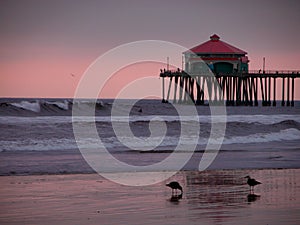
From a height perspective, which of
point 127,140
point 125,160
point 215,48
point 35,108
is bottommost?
point 125,160

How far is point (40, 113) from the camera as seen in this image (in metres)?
49.5


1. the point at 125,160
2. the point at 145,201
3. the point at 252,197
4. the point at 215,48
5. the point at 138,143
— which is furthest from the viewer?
the point at 215,48

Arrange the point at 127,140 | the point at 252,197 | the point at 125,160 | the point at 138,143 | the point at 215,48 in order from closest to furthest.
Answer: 1. the point at 252,197
2. the point at 125,160
3. the point at 138,143
4. the point at 127,140
5. the point at 215,48

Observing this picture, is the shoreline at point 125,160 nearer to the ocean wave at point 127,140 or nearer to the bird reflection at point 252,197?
the ocean wave at point 127,140

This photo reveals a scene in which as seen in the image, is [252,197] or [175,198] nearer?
[175,198]

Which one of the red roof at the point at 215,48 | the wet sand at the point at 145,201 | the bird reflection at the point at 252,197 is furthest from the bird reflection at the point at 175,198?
the red roof at the point at 215,48

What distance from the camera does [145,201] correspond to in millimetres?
14047

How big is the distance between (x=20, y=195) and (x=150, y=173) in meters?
5.73

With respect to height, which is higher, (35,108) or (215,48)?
(215,48)

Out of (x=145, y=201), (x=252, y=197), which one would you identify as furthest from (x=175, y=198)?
(x=252, y=197)

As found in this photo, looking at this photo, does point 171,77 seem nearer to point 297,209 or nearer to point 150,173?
point 150,173

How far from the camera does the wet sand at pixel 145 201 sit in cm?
1214

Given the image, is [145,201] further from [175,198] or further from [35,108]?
[35,108]

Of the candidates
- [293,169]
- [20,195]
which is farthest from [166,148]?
[20,195]
